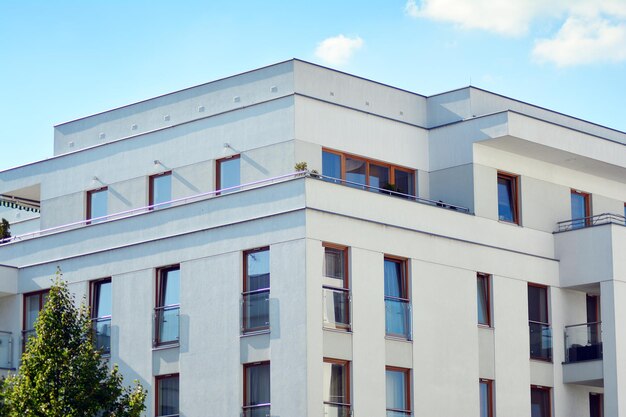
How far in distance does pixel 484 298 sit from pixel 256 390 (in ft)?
23.6

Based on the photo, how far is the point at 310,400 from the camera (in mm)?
33094

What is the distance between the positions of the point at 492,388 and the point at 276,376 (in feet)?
21.7

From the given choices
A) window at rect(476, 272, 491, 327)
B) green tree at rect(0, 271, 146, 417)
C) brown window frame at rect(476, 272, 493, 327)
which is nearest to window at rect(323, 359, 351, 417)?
green tree at rect(0, 271, 146, 417)

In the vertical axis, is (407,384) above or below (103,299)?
below

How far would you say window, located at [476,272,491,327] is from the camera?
38.0 m

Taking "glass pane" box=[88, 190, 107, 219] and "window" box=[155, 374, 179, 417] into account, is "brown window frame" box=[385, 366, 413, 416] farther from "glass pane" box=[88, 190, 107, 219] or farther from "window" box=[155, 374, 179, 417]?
"glass pane" box=[88, 190, 107, 219]

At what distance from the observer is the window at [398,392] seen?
1382 inches

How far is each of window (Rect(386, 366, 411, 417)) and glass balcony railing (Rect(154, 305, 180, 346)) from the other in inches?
215

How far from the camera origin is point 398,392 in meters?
35.4

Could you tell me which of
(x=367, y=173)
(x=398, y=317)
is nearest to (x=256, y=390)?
(x=398, y=317)

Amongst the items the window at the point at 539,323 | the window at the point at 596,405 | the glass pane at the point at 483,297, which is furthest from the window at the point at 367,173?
the window at the point at 596,405

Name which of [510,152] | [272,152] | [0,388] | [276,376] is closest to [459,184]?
[510,152]

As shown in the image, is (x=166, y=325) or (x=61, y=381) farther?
(x=166, y=325)

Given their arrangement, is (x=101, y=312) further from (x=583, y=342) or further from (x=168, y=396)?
(x=583, y=342)
